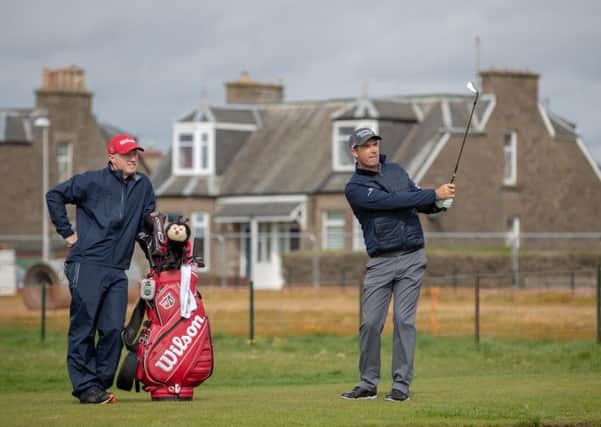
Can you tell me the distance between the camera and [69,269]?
1314 cm

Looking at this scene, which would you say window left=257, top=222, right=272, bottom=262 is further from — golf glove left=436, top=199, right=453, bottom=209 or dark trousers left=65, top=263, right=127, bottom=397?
golf glove left=436, top=199, right=453, bottom=209

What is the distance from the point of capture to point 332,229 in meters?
57.0

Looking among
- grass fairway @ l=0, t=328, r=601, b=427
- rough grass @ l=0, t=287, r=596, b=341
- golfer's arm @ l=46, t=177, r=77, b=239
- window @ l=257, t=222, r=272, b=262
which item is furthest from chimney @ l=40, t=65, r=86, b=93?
golfer's arm @ l=46, t=177, r=77, b=239

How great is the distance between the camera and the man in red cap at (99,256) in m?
13.0

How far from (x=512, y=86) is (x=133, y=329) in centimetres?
4536

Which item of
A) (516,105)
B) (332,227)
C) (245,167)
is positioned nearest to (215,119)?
(245,167)

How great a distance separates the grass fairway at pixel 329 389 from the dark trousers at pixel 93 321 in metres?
0.33

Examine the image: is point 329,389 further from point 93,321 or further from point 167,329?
point 93,321

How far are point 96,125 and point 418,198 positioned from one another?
5558cm

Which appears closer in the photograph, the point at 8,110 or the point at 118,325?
the point at 118,325

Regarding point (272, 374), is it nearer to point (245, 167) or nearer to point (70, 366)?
point (70, 366)

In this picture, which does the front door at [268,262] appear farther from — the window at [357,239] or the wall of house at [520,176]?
the wall of house at [520,176]

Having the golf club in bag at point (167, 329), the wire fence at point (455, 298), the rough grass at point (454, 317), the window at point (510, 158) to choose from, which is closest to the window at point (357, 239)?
the wire fence at point (455, 298)

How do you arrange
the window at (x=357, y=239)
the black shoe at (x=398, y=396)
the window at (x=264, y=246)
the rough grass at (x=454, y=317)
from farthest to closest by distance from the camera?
the window at (x=264, y=246) < the window at (x=357, y=239) < the rough grass at (x=454, y=317) < the black shoe at (x=398, y=396)
